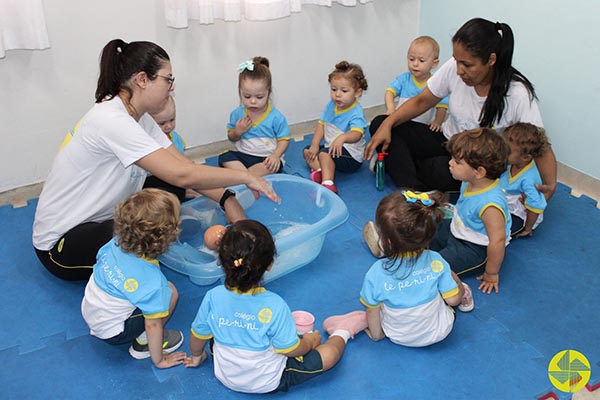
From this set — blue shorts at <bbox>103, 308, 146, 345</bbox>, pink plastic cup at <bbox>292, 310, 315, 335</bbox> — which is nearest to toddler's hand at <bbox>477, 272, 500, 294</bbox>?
pink plastic cup at <bbox>292, 310, 315, 335</bbox>

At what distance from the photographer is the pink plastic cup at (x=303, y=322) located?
2.13 m

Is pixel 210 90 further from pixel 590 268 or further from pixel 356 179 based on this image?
pixel 590 268

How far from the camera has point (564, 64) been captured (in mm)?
3105

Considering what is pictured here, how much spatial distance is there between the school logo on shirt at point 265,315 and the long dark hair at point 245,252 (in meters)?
0.10

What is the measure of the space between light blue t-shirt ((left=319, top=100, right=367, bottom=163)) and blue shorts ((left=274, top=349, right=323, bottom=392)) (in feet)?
4.95

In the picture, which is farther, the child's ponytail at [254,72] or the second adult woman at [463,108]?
the child's ponytail at [254,72]

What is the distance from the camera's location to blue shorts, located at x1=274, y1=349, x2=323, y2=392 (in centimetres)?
190

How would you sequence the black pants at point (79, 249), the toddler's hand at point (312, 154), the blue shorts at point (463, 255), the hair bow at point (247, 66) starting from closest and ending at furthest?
the black pants at point (79, 249) → the blue shorts at point (463, 255) → the hair bow at point (247, 66) → the toddler's hand at point (312, 154)

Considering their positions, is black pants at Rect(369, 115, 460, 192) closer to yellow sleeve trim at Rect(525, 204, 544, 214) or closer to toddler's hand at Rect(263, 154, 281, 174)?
yellow sleeve trim at Rect(525, 204, 544, 214)

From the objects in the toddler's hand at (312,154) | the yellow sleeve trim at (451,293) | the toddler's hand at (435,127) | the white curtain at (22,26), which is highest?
the white curtain at (22,26)

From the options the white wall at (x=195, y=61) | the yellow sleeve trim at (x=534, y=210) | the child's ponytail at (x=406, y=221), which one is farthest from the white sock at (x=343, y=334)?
the white wall at (x=195, y=61)

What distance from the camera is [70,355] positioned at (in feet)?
6.98

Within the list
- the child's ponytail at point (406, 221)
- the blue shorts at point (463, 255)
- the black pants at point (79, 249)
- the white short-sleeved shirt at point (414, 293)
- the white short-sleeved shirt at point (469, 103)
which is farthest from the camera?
the white short-sleeved shirt at point (469, 103)

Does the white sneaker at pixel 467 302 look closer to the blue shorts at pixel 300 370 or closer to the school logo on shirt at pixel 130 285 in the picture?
the blue shorts at pixel 300 370
